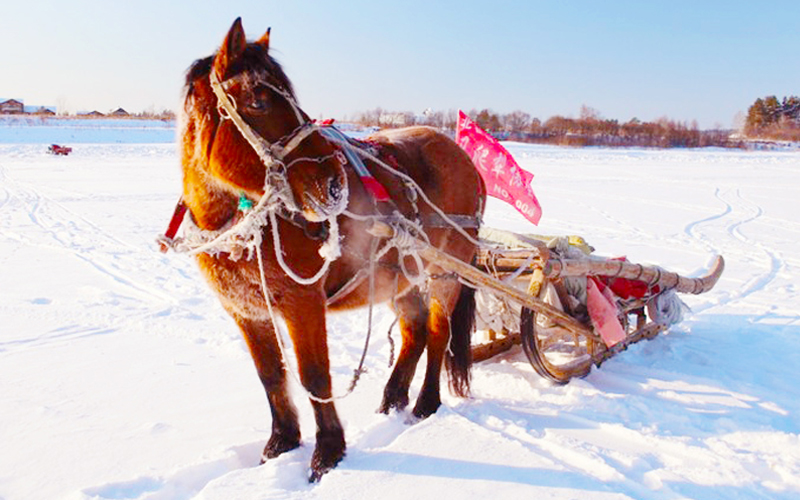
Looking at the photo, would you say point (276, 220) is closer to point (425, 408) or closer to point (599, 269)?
point (425, 408)

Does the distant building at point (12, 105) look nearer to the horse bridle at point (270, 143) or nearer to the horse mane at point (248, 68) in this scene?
the horse mane at point (248, 68)

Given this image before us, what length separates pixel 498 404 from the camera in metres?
3.96

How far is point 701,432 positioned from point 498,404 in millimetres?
1265

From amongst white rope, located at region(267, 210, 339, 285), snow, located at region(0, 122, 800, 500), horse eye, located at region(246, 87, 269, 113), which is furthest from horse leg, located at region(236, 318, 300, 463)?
horse eye, located at region(246, 87, 269, 113)

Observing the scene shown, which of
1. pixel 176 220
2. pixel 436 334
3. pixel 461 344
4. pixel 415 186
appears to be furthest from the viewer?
pixel 461 344

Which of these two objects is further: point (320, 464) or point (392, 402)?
point (392, 402)

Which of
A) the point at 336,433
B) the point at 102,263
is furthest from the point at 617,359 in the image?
the point at 102,263

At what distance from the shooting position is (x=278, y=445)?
3221mm

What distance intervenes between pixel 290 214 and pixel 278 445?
1.36 meters

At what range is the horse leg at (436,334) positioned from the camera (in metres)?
3.88

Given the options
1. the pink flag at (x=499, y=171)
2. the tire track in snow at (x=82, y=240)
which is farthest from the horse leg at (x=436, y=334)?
the tire track in snow at (x=82, y=240)

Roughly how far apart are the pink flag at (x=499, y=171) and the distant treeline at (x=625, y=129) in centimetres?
3618

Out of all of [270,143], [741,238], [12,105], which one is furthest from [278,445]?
[12,105]

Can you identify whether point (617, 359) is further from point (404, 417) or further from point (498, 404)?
point (404, 417)
